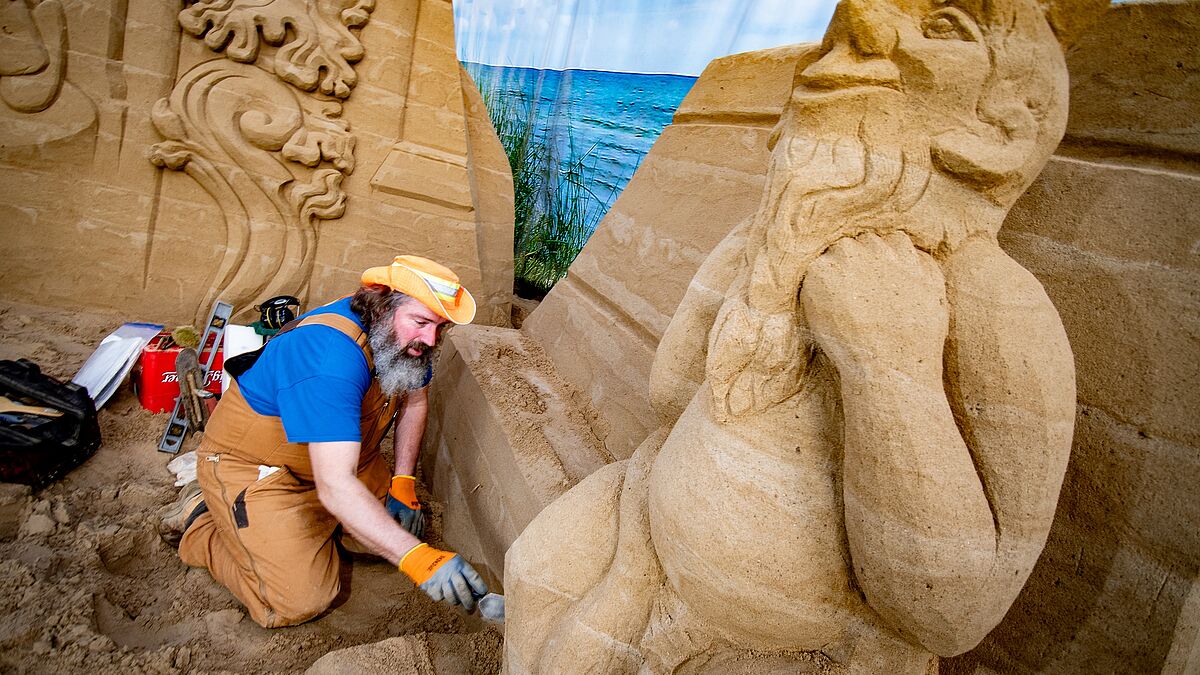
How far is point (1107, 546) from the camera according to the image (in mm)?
1039

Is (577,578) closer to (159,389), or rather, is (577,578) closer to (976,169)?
(976,169)

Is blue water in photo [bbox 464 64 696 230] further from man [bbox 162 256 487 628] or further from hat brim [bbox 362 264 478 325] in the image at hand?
man [bbox 162 256 487 628]

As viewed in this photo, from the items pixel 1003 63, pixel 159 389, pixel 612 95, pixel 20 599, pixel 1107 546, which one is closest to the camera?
pixel 1003 63

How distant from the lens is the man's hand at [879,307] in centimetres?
78

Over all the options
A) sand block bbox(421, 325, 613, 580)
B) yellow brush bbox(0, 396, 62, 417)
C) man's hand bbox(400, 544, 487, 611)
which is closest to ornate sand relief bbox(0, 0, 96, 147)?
yellow brush bbox(0, 396, 62, 417)

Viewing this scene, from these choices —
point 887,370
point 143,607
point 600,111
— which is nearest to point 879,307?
point 887,370

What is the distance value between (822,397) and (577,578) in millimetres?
592

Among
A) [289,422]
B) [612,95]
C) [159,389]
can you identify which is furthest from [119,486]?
[612,95]

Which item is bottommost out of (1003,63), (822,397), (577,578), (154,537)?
(154,537)

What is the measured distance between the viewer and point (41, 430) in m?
2.11

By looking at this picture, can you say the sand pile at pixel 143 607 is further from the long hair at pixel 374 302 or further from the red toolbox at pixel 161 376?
the long hair at pixel 374 302

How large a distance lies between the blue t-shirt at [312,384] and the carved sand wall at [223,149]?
1420 mm

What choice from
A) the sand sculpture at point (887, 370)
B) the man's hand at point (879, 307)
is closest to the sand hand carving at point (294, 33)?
the sand sculpture at point (887, 370)

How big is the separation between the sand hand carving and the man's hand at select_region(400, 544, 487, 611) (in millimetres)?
2512
